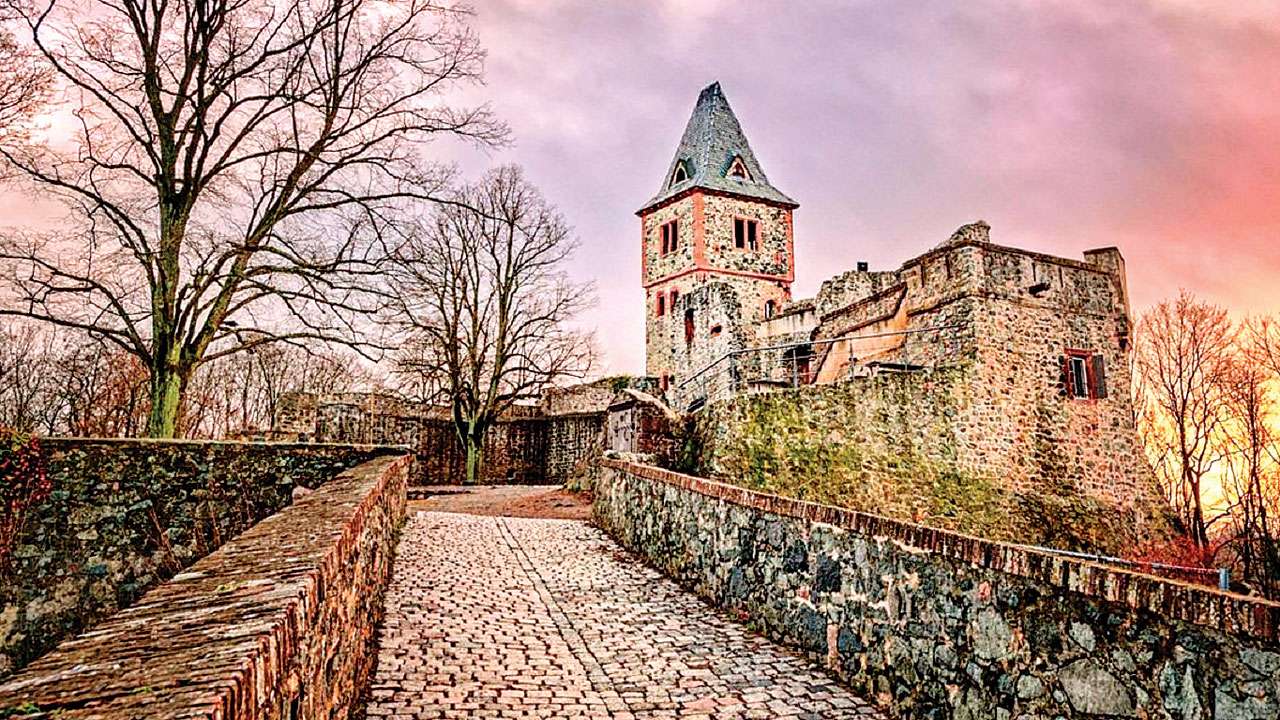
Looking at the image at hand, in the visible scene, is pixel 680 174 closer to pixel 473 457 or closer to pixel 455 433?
pixel 455 433

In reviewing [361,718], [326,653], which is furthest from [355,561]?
[326,653]

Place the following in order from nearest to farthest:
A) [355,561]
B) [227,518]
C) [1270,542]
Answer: [355,561], [227,518], [1270,542]

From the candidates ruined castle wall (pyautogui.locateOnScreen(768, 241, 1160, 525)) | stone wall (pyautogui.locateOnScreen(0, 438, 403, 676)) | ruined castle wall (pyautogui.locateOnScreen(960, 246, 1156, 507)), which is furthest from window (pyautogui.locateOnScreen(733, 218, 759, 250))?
stone wall (pyautogui.locateOnScreen(0, 438, 403, 676))

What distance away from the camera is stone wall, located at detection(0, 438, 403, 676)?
8.52 m

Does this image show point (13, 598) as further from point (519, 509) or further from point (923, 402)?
point (923, 402)

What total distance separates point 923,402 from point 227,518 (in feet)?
45.5

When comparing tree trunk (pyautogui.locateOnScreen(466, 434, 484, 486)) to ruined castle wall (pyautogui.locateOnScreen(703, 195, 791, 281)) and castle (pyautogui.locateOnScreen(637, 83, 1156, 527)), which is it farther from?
ruined castle wall (pyautogui.locateOnScreen(703, 195, 791, 281))

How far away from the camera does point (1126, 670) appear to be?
11.4 ft

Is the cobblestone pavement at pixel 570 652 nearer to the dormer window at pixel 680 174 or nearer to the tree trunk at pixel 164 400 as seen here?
the tree trunk at pixel 164 400

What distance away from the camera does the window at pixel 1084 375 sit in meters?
19.4

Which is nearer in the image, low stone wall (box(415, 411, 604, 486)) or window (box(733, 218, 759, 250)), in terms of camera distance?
low stone wall (box(415, 411, 604, 486))

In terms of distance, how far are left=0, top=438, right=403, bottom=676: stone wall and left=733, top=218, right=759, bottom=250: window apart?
1129 inches

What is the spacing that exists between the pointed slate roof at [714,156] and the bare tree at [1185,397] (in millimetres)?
17045

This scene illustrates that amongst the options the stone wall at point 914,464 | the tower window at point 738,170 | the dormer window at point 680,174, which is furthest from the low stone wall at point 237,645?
the tower window at point 738,170
